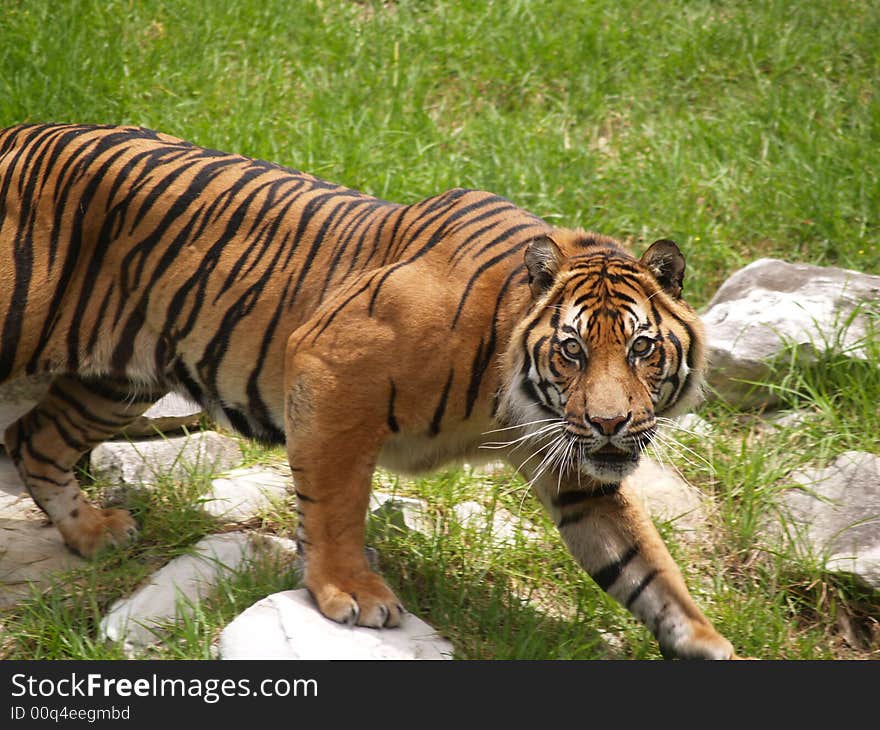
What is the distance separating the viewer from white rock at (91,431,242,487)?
4621 mm

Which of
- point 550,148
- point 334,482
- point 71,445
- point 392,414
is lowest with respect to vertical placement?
point 71,445

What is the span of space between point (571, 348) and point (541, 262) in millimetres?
273

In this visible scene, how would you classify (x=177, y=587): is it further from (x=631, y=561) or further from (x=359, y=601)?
(x=631, y=561)

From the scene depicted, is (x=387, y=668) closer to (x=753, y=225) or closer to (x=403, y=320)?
(x=403, y=320)

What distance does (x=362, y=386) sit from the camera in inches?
135

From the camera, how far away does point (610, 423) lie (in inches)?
123

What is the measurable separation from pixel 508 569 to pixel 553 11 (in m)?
4.05

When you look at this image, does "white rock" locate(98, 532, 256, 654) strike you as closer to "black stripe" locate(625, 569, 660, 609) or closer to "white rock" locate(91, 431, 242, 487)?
"white rock" locate(91, 431, 242, 487)

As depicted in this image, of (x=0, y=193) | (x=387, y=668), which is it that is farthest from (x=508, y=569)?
(x=0, y=193)

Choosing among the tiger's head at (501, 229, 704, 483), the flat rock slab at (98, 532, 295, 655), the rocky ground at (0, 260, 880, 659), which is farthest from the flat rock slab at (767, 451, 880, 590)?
the flat rock slab at (98, 532, 295, 655)

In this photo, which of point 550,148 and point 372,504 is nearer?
point 372,504

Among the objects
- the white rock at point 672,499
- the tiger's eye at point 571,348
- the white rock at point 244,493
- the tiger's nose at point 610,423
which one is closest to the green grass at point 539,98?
the white rock at point 672,499

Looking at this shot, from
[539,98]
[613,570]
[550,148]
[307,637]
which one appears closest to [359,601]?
[307,637]

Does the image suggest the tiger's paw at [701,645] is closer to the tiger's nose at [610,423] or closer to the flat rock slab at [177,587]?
the tiger's nose at [610,423]
